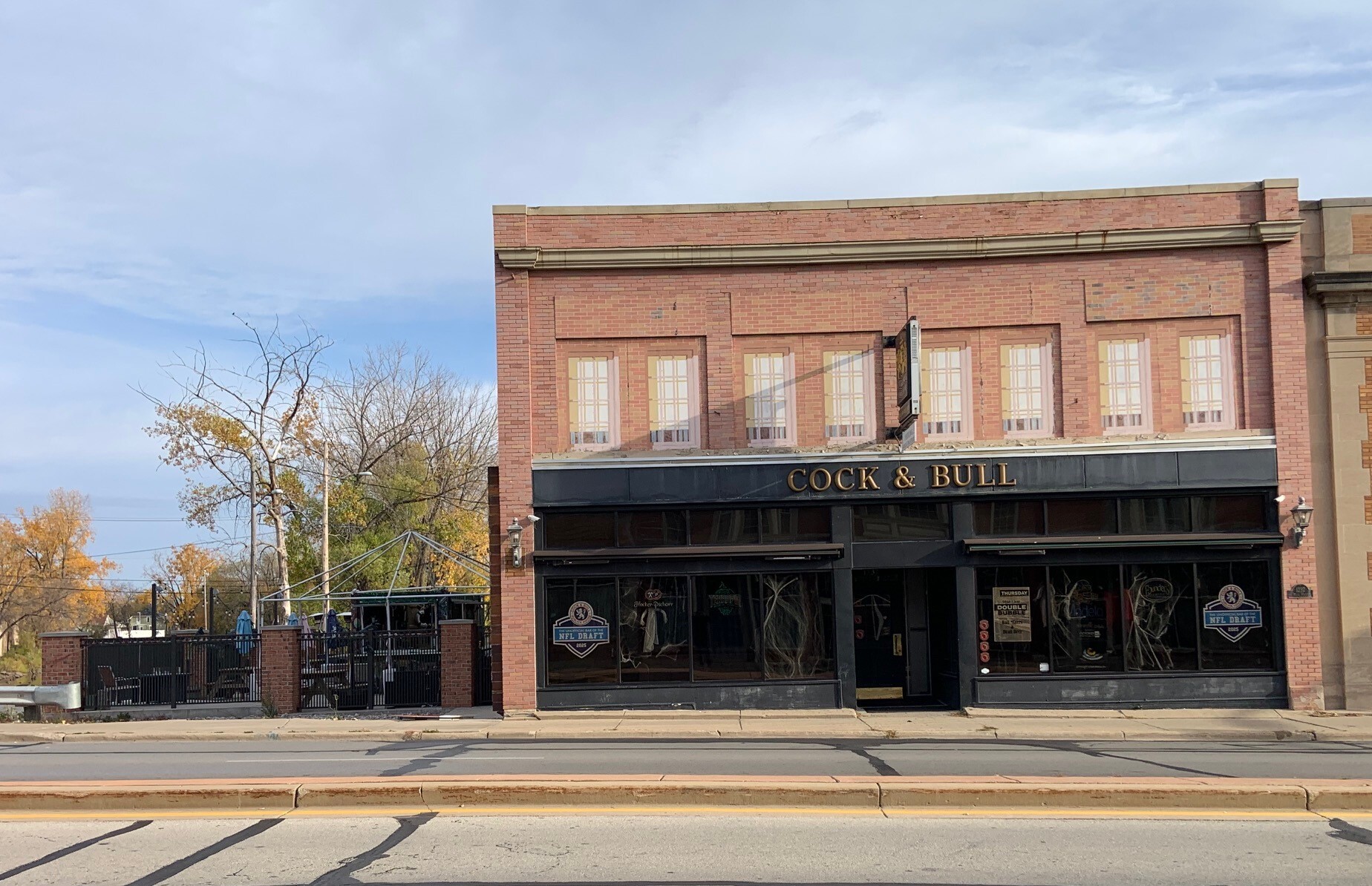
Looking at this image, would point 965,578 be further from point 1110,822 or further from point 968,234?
point 1110,822

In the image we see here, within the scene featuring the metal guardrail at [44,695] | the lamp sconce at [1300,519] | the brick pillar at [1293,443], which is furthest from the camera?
the metal guardrail at [44,695]

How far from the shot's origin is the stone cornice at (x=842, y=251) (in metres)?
19.5

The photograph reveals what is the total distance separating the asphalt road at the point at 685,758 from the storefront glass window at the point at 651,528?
156 inches

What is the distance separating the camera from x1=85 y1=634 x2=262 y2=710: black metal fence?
21.5m

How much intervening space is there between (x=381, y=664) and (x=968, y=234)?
44.2 feet

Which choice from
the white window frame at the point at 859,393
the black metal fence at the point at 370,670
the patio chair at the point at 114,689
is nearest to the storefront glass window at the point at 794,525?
the white window frame at the point at 859,393

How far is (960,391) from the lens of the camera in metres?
19.8

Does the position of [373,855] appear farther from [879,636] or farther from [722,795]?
[879,636]

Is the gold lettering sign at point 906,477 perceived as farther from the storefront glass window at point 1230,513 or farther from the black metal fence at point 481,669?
the black metal fence at point 481,669

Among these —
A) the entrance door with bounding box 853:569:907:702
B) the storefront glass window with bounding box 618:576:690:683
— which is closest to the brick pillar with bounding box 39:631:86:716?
the storefront glass window with bounding box 618:576:690:683

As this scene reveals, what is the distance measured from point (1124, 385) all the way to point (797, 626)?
23.0ft

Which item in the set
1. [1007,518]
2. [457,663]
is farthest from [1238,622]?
[457,663]

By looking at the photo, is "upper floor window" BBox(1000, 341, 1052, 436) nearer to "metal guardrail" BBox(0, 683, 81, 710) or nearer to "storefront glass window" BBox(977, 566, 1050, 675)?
"storefront glass window" BBox(977, 566, 1050, 675)

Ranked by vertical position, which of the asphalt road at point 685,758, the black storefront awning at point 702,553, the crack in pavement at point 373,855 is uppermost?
the black storefront awning at point 702,553
